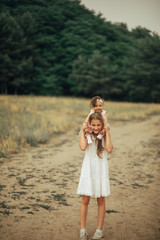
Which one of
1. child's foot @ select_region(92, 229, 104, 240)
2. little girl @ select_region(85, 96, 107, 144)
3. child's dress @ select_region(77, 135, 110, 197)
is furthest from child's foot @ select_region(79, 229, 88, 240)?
little girl @ select_region(85, 96, 107, 144)

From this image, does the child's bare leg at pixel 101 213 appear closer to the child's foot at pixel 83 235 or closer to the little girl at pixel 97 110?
the child's foot at pixel 83 235

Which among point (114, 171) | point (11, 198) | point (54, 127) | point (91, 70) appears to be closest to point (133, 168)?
point (114, 171)

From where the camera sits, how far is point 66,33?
3994cm

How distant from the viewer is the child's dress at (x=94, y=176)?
2617 mm

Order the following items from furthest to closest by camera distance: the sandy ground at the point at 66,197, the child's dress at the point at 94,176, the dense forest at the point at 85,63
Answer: the dense forest at the point at 85,63 → the sandy ground at the point at 66,197 → the child's dress at the point at 94,176

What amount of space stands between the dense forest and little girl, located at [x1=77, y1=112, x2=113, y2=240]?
100 ft

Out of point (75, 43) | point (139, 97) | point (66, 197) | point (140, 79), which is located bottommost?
point (66, 197)

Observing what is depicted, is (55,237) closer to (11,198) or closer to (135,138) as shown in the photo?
(11,198)

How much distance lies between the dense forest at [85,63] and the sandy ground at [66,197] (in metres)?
27.9

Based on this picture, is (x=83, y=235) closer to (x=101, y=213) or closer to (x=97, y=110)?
(x=101, y=213)

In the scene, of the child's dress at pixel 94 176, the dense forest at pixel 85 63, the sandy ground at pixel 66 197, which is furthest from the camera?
the dense forest at pixel 85 63

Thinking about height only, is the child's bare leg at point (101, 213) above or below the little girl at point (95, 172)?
below

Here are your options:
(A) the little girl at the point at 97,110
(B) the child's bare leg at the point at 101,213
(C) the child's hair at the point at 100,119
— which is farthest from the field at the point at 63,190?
(A) the little girl at the point at 97,110

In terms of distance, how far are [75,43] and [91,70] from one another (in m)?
7.12
